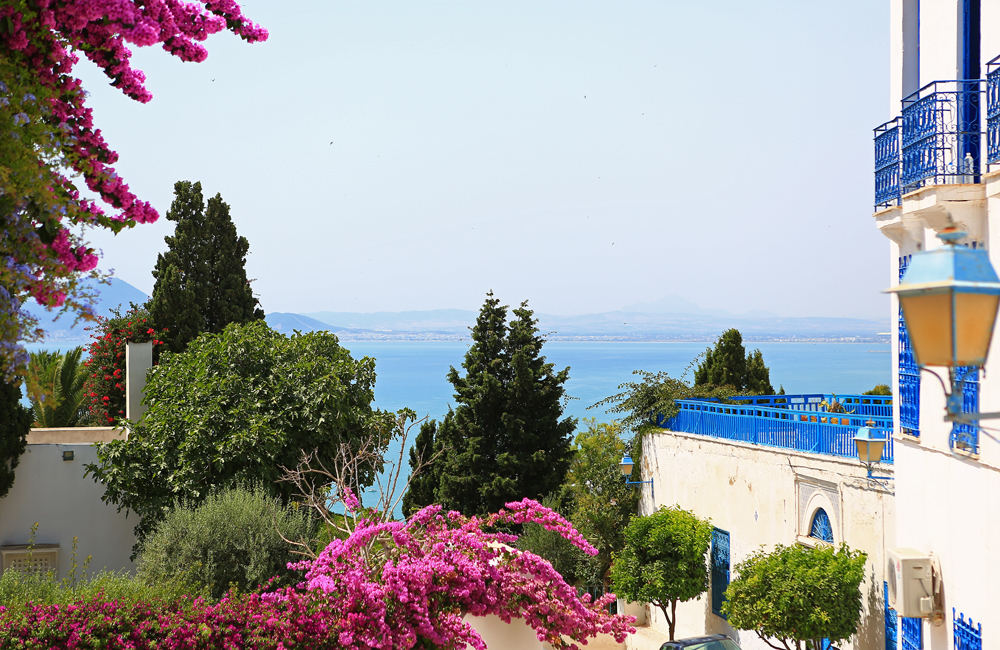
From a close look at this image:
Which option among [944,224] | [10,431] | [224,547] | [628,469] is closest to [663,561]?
[628,469]

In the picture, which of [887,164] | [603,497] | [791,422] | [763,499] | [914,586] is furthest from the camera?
[603,497]

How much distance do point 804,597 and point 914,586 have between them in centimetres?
434

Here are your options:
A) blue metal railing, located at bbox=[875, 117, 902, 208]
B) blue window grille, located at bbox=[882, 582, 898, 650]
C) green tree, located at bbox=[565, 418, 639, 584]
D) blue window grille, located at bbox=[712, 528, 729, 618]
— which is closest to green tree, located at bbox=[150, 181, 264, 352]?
green tree, located at bbox=[565, 418, 639, 584]

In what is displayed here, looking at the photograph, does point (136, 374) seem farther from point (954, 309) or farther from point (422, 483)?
point (954, 309)

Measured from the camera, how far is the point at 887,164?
7.70 metres

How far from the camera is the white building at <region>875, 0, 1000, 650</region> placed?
6.23m

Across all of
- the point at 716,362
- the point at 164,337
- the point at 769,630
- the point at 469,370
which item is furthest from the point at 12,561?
the point at 716,362

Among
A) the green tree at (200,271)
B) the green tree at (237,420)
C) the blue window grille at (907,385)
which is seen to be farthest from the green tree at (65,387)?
the blue window grille at (907,385)

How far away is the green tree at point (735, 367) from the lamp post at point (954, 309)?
2309 centimetres

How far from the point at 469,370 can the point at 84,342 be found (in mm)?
11754

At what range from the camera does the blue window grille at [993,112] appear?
612 centimetres

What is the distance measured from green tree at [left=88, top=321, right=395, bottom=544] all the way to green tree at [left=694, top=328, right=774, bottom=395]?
1373 centimetres

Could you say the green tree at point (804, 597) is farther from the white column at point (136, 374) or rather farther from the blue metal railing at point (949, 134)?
the white column at point (136, 374)

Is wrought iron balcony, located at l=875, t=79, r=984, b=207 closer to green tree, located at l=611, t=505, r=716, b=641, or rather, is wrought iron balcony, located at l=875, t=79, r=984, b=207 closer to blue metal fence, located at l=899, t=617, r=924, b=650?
blue metal fence, located at l=899, t=617, r=924, b=650
